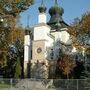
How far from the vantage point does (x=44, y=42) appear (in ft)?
205

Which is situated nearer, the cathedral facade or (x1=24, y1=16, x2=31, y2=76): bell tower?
the cathedral facade

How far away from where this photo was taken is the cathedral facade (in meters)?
62.3

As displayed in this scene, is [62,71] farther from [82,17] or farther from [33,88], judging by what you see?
[33,88]

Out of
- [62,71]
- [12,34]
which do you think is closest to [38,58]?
[62,71]

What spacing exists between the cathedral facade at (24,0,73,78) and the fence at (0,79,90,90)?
61.5ft

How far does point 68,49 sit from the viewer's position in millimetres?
61656

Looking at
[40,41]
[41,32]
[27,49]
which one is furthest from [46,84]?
[27,49]

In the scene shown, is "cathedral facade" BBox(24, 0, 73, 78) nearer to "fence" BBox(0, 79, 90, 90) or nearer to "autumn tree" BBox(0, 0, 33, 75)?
"fence" BBox(0, 79, 90, 90)

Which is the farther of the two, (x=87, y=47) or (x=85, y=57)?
(x=85, y=57)

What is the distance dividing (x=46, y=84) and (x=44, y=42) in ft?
67.1

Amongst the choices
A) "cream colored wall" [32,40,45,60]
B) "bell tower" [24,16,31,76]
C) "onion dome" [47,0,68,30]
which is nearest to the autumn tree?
"cream colored wall" [32,40,45,60]

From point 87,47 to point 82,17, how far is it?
4792 millimetres

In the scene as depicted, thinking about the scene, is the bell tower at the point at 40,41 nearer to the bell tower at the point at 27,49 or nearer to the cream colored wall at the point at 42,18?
the cream colored wall at the point at 42,18

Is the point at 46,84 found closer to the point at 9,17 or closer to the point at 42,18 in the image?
the point at 9,17
